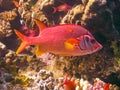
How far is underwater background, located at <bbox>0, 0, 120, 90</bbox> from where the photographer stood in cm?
529

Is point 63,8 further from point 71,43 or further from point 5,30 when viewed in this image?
point 71,43

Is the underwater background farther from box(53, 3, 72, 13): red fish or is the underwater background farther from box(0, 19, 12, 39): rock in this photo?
box(0, 19, 12, 39): rock

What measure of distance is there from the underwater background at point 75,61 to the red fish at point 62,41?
1.14 metres

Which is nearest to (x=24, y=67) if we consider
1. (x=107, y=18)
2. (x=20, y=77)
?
(x=20, y=77)

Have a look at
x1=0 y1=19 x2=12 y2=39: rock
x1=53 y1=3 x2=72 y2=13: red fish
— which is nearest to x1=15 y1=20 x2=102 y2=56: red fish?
x1=53 y1=3 x2=72 y2=13: red fish

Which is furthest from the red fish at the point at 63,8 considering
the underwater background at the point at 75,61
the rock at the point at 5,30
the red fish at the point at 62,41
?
the red fish at the point at 62,41

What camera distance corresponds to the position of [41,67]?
20.4 feet

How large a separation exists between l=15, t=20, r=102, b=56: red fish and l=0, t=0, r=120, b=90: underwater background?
1142 mm

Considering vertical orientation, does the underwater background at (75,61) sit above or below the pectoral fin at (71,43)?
below

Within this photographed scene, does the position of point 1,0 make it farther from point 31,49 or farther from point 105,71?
point 105,71

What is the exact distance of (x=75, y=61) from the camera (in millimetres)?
5688

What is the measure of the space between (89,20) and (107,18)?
1.36 ft

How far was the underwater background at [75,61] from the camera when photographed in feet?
17.4

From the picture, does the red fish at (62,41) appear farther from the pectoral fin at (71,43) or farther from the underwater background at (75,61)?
the underwater background at (75,61)
